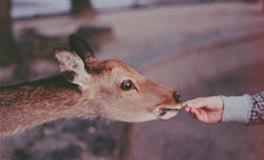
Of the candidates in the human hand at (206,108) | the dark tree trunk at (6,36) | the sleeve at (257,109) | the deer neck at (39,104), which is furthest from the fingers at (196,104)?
the dark tree trunk at (6,36)

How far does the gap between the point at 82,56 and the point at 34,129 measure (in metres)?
0.26

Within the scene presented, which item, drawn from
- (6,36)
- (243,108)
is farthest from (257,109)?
(6,36)

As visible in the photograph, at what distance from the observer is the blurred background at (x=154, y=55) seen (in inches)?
66.4

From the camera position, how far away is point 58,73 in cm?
166

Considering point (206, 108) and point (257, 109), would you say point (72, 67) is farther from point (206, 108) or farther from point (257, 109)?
point (257, 109)

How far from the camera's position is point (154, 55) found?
1709mm

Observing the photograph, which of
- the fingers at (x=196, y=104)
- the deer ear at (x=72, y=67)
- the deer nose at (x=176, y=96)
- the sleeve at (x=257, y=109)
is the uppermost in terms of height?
the deer ear at (x=72, y=67)

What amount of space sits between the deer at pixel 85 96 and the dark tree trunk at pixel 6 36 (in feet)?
0.30

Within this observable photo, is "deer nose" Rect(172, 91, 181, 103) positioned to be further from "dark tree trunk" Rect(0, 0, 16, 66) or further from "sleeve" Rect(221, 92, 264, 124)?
"dark tree trunk" Rect(0, 0, 16, 66)

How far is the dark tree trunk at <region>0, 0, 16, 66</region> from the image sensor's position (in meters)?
Result: 1.69

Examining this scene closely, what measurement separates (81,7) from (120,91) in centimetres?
30

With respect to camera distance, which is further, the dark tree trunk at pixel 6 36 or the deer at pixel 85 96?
the dark tree trunk at pixel 6 36

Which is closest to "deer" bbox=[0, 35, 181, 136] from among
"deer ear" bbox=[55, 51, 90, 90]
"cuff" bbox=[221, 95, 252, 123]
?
"deer ear" bbox=[55, 51, 90, 90]

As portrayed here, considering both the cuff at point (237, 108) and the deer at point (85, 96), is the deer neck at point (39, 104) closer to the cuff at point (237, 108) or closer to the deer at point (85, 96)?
the deer at point (85, 96)
